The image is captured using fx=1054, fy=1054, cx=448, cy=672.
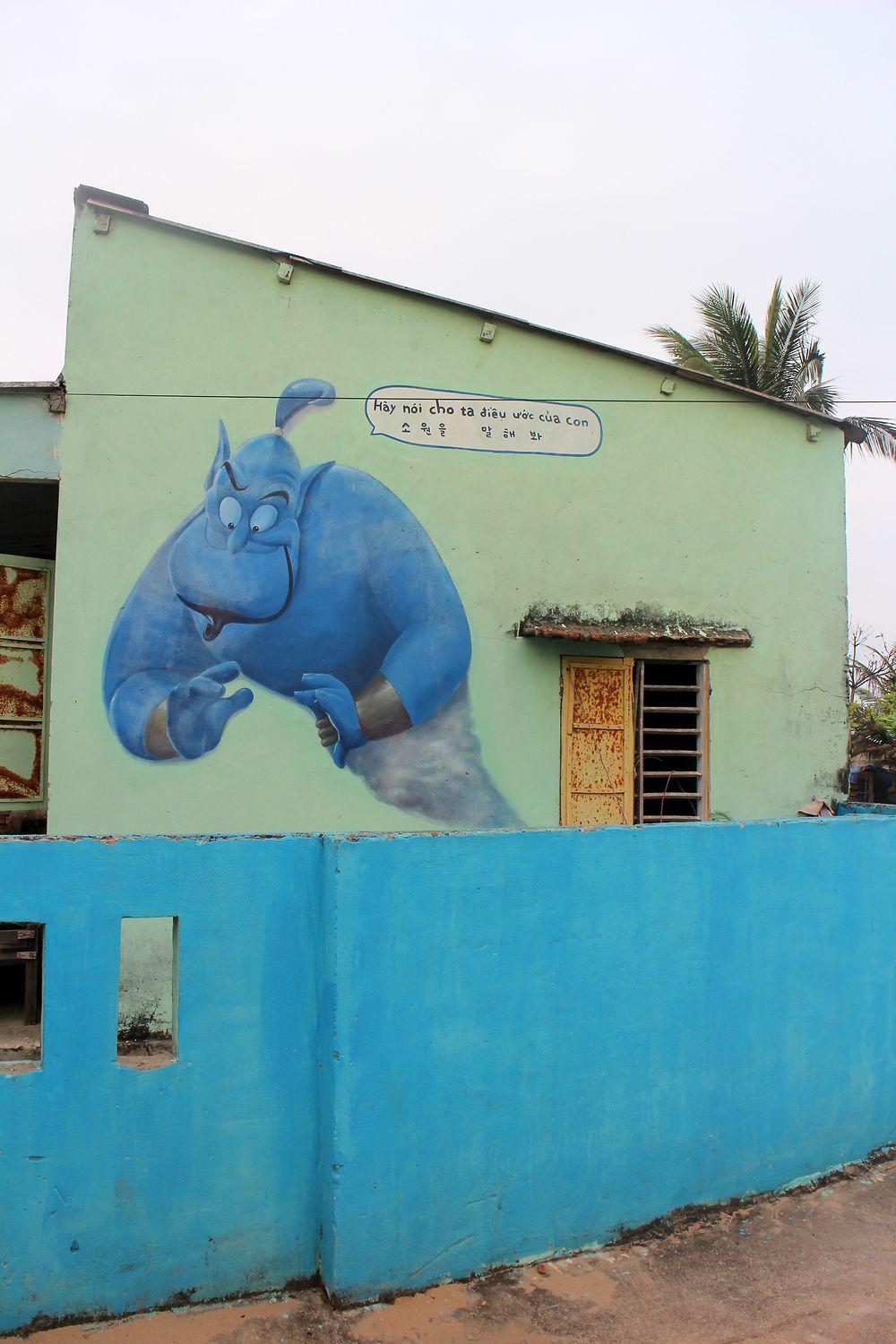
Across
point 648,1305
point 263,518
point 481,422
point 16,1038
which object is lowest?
point 648,1305

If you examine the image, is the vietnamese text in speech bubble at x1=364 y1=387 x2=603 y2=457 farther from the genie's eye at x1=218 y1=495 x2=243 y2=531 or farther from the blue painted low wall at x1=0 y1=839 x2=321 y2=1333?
the blue painted low wall at x1=0 y1=839 x2=321 y2=1333

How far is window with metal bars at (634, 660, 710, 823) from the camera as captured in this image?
7328 millimetres

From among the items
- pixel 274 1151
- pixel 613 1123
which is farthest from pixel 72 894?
pixel 613 1123

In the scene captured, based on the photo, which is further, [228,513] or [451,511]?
[451,511]

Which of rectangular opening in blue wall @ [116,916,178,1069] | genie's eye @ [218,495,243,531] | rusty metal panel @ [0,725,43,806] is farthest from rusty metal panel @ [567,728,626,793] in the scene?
rusty metal panel @ [0,725,43,806]

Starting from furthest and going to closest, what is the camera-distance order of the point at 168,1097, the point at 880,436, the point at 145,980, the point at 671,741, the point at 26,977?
the point at 880,436, the point at 671,741, the point at 145,980, the point at 26,977, the point at 168,1097

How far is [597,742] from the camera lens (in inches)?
283

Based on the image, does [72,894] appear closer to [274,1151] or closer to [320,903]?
[320,903]

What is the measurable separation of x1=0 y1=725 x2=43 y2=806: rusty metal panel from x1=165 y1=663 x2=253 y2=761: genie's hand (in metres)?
0.96

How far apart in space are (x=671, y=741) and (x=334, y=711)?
8.08ft

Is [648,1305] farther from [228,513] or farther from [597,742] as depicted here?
[228,513]

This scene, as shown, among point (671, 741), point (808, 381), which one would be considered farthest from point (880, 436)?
point (671, 741)

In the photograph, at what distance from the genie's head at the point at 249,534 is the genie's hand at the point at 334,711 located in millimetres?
499

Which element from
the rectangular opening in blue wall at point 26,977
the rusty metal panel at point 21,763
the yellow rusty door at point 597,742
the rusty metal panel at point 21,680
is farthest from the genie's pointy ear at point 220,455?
the rectangular opening in blue wall at point 26,977
